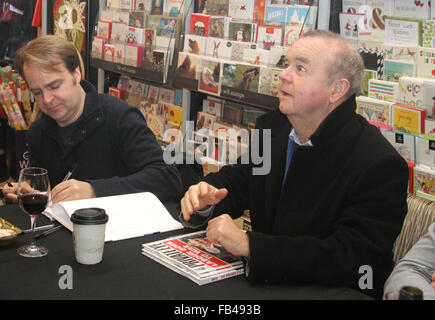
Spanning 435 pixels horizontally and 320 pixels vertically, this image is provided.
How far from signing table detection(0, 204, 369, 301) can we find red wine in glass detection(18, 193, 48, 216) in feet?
0.40

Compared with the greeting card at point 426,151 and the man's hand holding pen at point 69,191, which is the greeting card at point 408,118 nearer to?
the greeting card at point 426,151

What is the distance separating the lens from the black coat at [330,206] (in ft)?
5.19

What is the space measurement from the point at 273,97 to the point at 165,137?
4.43 ft

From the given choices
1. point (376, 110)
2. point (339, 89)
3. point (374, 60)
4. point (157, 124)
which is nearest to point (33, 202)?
point (339, 89)

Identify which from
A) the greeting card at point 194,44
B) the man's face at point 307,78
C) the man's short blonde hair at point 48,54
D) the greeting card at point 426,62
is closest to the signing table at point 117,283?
the man's face at point 307,78

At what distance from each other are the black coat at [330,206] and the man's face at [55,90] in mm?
777

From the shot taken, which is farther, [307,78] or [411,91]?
[411,91]

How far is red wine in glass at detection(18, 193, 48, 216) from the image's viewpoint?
1.67 m

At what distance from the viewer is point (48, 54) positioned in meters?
2.45

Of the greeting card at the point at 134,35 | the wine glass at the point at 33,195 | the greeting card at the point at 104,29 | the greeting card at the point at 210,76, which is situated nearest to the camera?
the wine glass at the point at 33,195

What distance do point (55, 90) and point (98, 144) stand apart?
320 millimetres

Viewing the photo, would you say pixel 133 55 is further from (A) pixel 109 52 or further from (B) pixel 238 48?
(B) pixel 238 48
